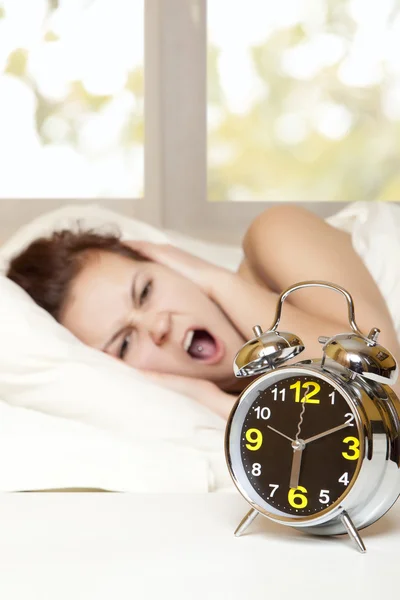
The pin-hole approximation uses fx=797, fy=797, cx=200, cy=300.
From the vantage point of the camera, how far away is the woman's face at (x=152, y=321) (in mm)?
1428

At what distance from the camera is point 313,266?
150cm

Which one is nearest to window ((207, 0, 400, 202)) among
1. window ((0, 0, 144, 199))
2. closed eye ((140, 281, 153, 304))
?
window ((0, 0, 144, 199))

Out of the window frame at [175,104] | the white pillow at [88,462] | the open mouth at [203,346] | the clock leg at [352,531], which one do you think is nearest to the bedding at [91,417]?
the white pillow at [88,462]

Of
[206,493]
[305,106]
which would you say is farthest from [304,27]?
[206,493]

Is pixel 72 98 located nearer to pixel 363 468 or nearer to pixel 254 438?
pixel 254 438

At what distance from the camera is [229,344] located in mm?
1450

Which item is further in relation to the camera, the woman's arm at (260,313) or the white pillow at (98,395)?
the woman's arm at (260,313)

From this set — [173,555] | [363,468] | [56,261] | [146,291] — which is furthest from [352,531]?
[56,261]

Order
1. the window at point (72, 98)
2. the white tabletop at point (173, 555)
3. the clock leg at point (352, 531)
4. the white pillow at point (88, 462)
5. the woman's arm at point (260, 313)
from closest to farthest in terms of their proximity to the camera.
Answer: the white tabletop at point (173, 555) < the clock leg at point (352, 531) < the white pillow at point (88, 462) < the woman's arm at point (260, 313) < the window at point (72, 98)

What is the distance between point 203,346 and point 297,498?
520 mm

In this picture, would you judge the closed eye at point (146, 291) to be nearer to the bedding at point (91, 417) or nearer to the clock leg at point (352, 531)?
the bedding at point (91, 417)

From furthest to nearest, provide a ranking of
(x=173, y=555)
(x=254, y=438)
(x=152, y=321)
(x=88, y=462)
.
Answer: (x=152, y=321) < (x=88, y=462) < (x=254, y=438) < (x=173, y=555)

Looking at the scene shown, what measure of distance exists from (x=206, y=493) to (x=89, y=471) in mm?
183

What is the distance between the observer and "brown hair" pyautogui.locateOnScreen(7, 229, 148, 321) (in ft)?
4.82
